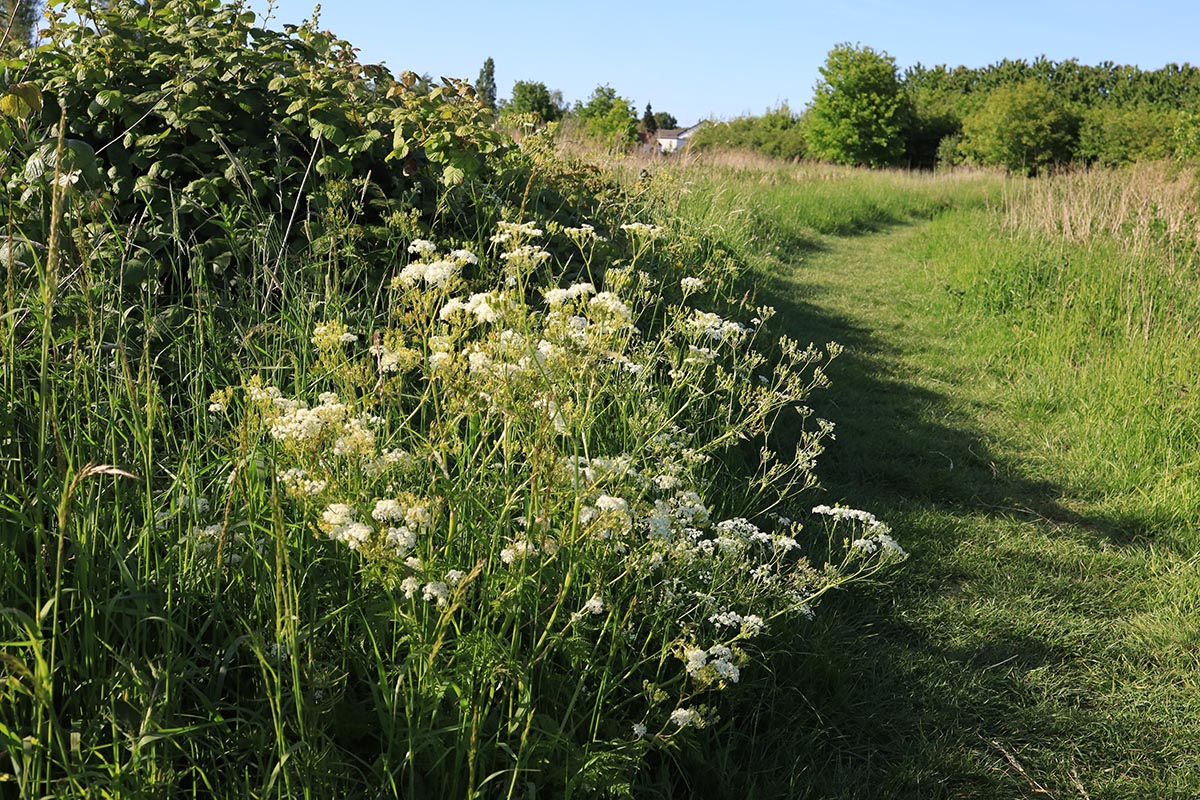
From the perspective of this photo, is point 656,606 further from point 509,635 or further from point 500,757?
point 500,757

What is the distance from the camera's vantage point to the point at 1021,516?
13.1ft

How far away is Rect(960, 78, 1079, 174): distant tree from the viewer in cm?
2541

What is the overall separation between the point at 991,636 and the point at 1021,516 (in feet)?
3.66

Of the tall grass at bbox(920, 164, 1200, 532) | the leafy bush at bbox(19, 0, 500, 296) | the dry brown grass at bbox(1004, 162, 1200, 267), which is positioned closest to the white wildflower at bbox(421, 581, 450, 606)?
the leafy bush at bbox(19, 0, 500, 296)

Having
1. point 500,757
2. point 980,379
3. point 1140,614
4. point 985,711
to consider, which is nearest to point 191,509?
point 500,757

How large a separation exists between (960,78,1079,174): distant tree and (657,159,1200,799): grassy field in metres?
19.0

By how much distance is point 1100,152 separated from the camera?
987 inches

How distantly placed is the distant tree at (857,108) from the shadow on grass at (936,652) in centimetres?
2400

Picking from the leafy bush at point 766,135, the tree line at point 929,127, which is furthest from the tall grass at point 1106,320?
the leafy bush at point 766,135

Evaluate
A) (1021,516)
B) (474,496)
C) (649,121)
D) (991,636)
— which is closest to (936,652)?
(991,636)

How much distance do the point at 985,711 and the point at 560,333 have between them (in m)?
1.73

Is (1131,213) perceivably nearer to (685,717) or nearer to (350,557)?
(685,717)

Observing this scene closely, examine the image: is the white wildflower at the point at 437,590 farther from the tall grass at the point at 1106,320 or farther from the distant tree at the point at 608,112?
the distant tree at the point at 608,112

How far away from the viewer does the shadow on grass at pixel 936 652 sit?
7.75 ft
